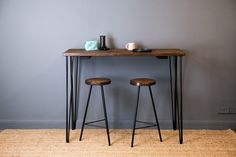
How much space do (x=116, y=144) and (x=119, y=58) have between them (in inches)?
40.6

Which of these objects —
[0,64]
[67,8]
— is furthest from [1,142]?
[67,8]

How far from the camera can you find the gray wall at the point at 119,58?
3262 mm

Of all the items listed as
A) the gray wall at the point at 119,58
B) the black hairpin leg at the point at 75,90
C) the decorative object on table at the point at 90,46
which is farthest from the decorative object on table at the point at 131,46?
the black hairpin leg at the point at 75,90

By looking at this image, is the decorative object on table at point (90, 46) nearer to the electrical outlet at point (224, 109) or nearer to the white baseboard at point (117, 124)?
the white baseboard at point (117, 124)

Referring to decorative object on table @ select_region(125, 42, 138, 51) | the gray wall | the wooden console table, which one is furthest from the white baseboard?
decorative object on table @ select_region(125, 42, 138, 51)

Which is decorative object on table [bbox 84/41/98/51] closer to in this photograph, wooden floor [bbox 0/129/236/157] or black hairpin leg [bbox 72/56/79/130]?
black hairpin leg [bbox 72/56/79/130]

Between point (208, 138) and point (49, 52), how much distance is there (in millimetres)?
2145

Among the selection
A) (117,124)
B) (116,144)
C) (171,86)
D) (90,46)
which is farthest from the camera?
(117,124)

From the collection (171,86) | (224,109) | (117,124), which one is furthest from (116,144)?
(224,109)

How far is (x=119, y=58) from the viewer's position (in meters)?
3.35

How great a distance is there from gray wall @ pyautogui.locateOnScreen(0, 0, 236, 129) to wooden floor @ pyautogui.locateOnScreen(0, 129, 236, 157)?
0.19 metres

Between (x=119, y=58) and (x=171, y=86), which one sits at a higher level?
(x=119, y=58)

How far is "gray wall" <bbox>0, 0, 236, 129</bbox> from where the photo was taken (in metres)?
3.26

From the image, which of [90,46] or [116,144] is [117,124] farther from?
[90,46]
